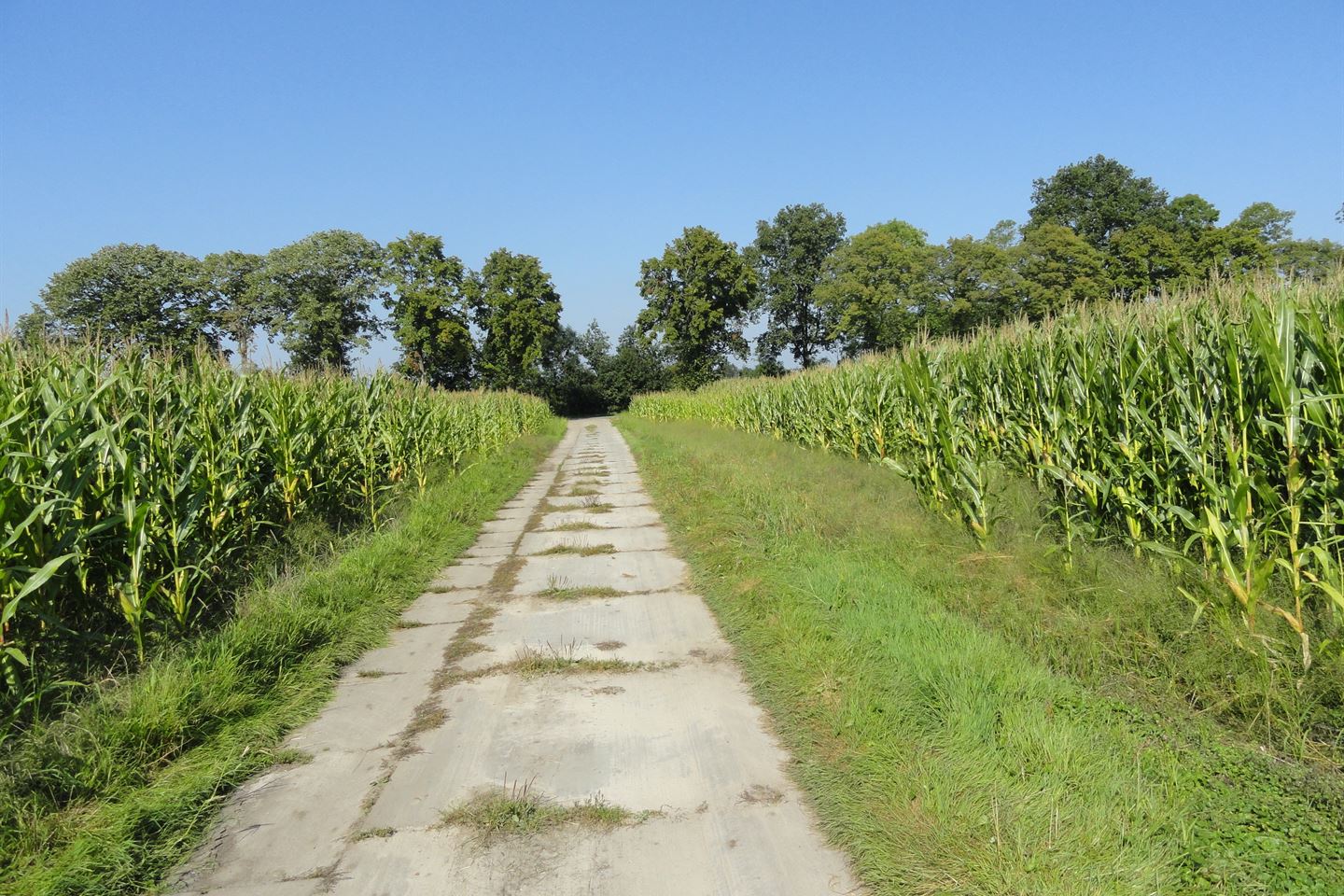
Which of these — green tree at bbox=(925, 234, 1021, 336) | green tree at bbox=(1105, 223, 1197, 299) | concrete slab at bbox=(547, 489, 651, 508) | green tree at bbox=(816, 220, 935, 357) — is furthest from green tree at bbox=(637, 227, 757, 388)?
concrete slab at bbox=(547, 489, 651, 508)

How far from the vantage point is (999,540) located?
21.8 ft

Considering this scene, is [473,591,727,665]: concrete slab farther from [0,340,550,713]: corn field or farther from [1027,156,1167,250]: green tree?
[1027,156,1167,250]: green tree

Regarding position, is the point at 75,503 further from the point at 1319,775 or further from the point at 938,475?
the point at 938,475

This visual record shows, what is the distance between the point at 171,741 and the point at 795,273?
63972 mm

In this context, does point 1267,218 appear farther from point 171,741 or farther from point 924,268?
point 171,741

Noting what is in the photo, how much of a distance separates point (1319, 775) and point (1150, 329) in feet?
14.5

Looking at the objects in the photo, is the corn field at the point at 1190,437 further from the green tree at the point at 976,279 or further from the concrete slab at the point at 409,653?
the green tree at the point at 976,279

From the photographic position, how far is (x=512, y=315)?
2351 inches

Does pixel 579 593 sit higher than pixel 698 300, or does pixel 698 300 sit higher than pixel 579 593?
pixel 698 300

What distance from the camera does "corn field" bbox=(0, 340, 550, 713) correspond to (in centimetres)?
416

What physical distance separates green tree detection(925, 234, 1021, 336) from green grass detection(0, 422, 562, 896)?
4992cm

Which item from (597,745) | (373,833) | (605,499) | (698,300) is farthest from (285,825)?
(698,300)

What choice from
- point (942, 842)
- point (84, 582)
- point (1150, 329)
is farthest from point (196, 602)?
point (1150, 329)

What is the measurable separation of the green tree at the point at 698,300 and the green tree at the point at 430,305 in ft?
48.2
